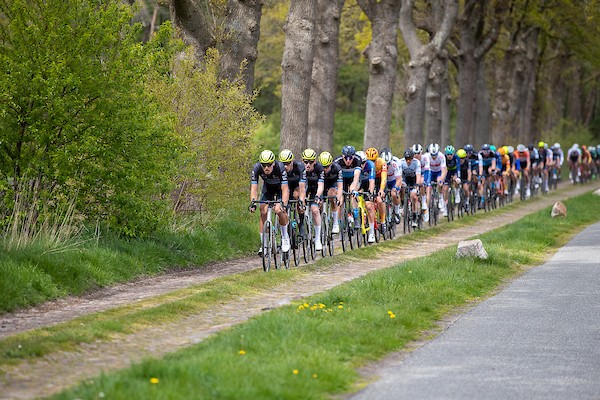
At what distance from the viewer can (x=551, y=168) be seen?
4809 cm

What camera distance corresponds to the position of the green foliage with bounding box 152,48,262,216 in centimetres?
1906

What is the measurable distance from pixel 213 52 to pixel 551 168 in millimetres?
30374

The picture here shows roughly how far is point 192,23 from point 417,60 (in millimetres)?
15399

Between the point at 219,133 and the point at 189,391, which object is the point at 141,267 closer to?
the point at 219,133

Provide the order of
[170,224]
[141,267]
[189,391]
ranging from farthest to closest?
1. [170,224]
2. [141,267]
3. [189,391]

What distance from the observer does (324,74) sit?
28.3 meters

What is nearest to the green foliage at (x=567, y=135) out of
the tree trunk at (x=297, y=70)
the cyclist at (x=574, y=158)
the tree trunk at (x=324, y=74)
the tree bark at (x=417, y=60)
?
the cyclist at (x=574, y=158)

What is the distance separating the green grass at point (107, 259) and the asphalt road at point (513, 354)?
471 cm

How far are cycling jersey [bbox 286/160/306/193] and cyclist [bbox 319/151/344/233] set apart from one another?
1.55 meters

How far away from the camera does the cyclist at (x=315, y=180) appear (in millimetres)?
19156

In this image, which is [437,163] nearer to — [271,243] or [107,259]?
[271,243]

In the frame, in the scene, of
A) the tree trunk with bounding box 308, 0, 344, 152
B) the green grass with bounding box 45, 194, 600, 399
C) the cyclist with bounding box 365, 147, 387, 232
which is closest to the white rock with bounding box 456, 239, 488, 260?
the green grass with bounding box 45, 194, 600, 399

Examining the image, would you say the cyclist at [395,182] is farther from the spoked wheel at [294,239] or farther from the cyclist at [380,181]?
the spoked wheel at [294,239]

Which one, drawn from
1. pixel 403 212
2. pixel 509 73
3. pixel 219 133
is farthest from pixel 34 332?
pixel 509 73
